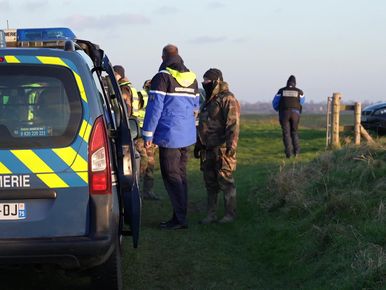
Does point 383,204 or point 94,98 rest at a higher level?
point 94,98

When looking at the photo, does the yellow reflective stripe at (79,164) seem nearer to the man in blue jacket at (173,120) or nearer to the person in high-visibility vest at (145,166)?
the man in blue jacket at (173,120)

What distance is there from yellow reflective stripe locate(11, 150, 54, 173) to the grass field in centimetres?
168

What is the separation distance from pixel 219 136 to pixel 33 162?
434 cm

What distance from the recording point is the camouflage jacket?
8.58m

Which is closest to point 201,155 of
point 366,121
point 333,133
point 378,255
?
point 378,255

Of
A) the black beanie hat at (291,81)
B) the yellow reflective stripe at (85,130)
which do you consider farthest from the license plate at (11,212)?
the black beanie hat at (291,81)

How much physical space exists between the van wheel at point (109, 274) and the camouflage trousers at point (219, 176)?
3.63 meters

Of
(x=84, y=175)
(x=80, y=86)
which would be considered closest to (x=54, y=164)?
(x=84, y=175)

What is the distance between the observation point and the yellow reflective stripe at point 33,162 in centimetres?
466

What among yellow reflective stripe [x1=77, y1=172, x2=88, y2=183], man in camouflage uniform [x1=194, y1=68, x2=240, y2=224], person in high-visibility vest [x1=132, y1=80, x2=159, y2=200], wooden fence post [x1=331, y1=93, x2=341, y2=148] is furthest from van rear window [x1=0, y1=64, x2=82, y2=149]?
wooden fence post [x1=331, y1=93, x2=341, y2=148]

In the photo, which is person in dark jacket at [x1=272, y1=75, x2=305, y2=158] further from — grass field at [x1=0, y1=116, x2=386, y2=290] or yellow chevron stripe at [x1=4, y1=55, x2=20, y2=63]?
yellow chevron stripe at [x1=4, y1=55, x2=20, y2=63]

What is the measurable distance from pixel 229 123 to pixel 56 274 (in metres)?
3.12

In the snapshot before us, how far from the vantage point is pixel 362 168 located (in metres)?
8.52

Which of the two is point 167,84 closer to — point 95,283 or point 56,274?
point 56,274
